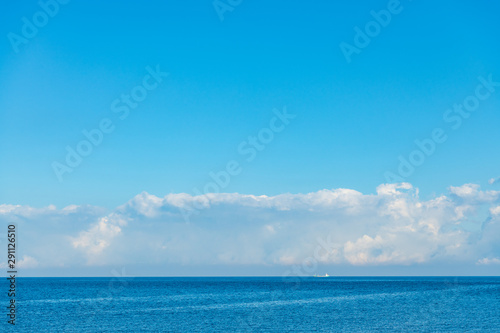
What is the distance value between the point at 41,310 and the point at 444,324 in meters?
74.2

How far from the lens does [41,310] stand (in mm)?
98562

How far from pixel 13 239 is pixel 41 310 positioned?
186 feet

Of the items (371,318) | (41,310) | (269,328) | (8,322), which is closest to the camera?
(269,328)

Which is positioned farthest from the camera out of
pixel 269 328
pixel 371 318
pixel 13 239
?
pixel 371 318

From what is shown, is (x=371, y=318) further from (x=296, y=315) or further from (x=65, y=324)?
(x=65, y=324)

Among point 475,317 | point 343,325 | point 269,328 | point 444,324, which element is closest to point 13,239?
point 269,328

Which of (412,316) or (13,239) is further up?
(13,239)

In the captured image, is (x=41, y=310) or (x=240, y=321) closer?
(x=240, y=321)

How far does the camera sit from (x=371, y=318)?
85.1 m

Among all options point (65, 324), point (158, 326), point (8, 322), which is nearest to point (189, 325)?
point (158, 326)

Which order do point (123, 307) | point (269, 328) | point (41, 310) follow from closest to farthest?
point (269, 328) < point (41, 310) < point (123, 307)

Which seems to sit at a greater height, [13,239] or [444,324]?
[13,239]

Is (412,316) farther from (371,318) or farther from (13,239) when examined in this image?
(13,239)

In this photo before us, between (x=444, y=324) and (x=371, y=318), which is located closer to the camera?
(x=444, y=324)
